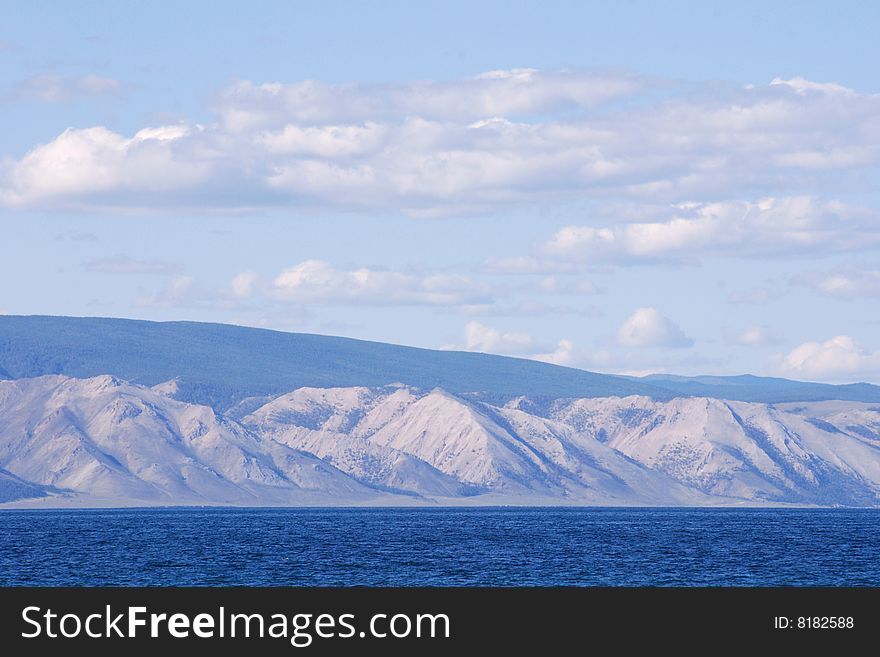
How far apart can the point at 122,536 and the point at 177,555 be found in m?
43.5

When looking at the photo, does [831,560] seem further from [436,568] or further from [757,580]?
[436,568]

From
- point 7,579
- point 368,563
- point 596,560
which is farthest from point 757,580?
point 7,579

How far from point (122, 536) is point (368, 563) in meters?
60.3
